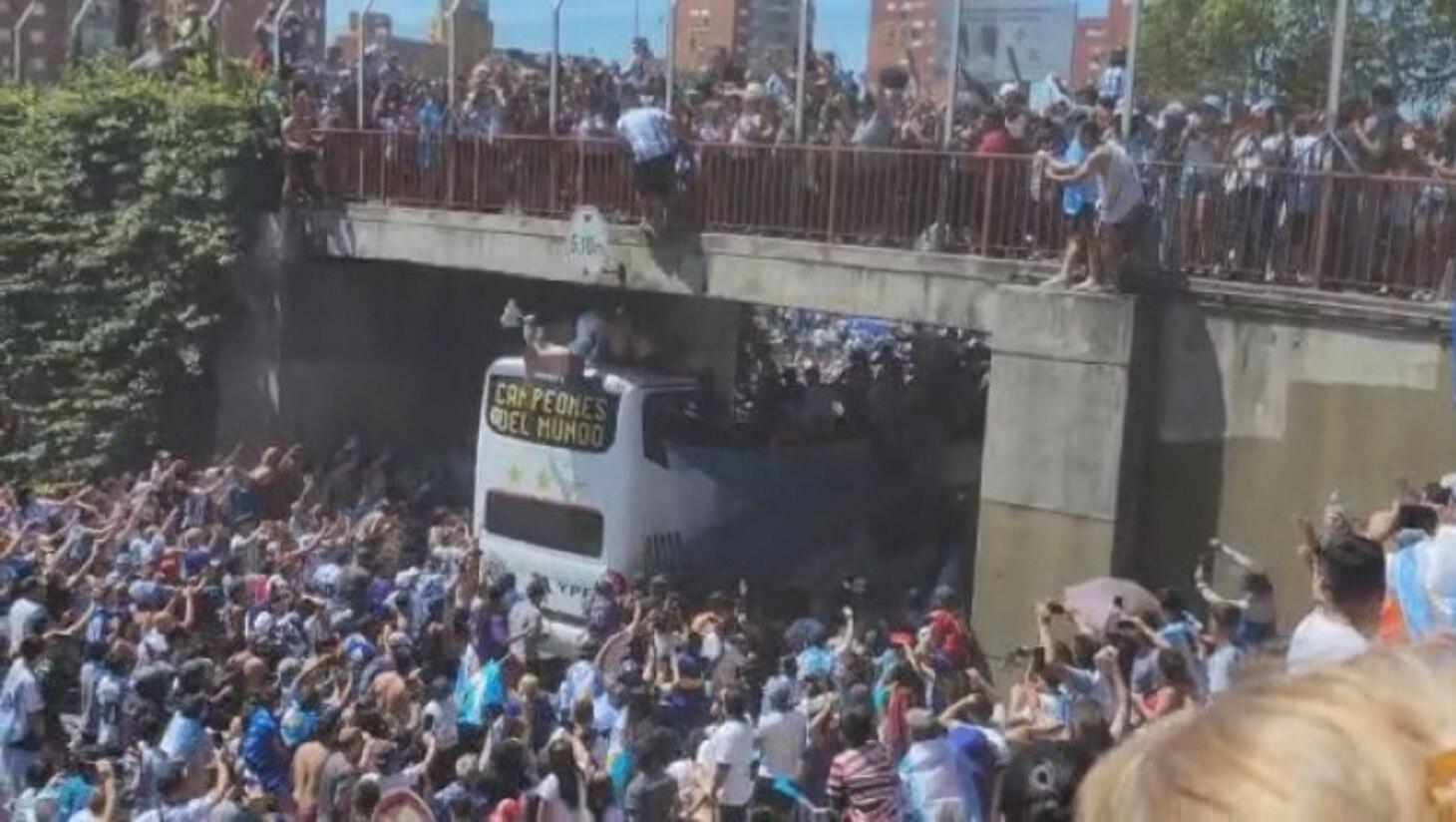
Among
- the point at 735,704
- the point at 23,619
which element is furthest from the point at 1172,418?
the point at 23,619

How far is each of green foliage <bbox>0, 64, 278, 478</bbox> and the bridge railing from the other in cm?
208

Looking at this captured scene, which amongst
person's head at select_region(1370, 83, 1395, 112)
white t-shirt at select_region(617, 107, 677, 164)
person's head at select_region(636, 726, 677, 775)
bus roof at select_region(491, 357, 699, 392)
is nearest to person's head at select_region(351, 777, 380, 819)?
person's head at select_region(636, 726, 677, 775)

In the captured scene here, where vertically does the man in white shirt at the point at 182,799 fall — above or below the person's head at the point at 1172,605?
below

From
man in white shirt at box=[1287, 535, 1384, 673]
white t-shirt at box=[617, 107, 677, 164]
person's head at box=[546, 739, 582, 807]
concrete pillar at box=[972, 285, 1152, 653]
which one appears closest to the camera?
man in white shirt at box=[1287, 535, 1384, 673]

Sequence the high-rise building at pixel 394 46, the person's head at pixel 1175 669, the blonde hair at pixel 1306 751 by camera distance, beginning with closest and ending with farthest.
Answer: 1. the blonde hair at pixel 1306 751
2. the person's head at pixel 1175 669
3. the high-rise building at pixel 394 46

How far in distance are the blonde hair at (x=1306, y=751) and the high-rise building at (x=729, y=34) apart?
1683cm

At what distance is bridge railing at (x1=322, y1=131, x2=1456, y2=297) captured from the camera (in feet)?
39.2

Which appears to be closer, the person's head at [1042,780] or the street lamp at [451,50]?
the person's head at [1042,780]

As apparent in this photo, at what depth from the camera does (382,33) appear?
73.5 ft

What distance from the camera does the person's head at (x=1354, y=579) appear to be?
5.14 m

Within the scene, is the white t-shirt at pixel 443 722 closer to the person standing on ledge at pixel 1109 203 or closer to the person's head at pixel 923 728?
the person's head at pixel 923 728

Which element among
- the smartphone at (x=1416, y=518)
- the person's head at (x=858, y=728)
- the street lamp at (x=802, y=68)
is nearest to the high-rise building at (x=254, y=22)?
the street lamp at (x=802, y=68)

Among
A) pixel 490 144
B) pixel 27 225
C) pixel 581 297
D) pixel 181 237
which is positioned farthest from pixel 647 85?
pixel 27 225

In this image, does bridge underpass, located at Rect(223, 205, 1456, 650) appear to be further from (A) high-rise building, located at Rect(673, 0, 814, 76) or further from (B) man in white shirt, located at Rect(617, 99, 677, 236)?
(A) high-rise building, located at Rect(673, 0, 814, 76)
